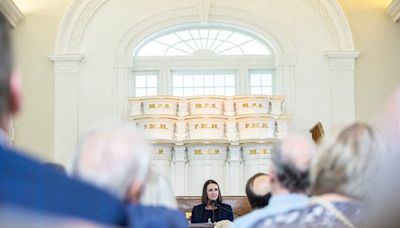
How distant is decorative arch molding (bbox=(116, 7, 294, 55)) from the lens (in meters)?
13.6

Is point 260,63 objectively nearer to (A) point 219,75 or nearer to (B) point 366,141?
(A) point 219,75

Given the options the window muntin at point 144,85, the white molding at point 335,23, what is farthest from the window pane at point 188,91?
the white molding at point 335,23

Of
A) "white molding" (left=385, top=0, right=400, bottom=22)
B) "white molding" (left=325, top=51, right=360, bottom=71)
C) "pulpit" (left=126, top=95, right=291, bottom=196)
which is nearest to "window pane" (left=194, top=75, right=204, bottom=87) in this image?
"pulpit" (left=126, top=95, right=291, bottom=196)

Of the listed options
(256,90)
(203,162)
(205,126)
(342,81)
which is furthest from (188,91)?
(342,81)

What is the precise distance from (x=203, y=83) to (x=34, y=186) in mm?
13007

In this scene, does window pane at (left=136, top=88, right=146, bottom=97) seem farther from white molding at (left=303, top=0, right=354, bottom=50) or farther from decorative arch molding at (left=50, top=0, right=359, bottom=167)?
white molding at (left=303, top=0, right=354, bottom=50)

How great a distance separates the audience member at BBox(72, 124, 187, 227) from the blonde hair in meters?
0.65

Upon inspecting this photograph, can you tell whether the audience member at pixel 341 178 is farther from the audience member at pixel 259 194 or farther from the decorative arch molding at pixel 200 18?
the decorative arch molding at pixel 200 18

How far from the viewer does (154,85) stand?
13.9 m

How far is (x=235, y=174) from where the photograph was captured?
12492mm

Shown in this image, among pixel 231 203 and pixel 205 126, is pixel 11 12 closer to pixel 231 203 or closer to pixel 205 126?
pixel 205 126

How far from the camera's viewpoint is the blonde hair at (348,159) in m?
2.05

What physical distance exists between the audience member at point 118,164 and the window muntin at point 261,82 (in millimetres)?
12404

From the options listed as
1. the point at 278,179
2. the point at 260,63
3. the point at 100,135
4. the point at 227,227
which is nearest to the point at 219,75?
the point at 260,63
